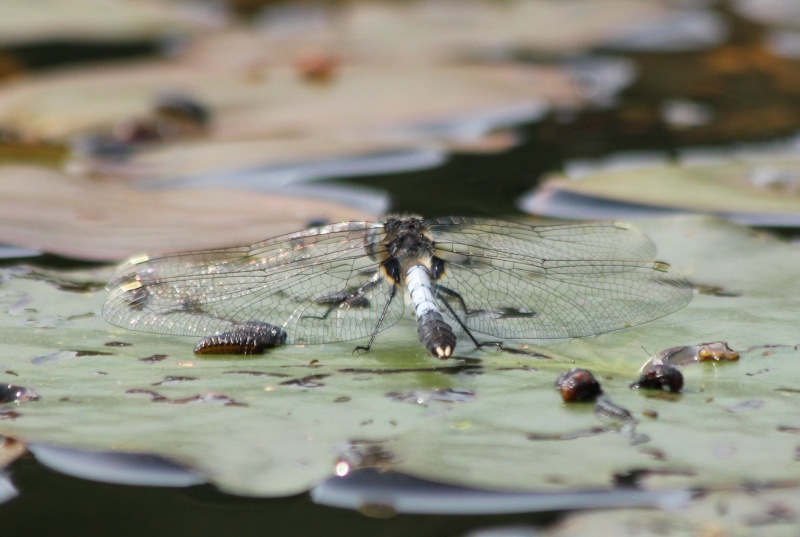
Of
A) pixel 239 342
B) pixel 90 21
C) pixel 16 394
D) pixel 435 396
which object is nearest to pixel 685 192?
pixel 435 396

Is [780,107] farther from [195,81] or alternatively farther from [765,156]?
[195,81]

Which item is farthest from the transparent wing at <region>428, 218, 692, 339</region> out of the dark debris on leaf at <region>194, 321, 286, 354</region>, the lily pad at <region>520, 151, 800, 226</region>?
the lily pad at <region>520, 151, 800, 226</region>

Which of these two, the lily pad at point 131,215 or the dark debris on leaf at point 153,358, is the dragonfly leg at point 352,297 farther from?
the lily pad at point 131,215

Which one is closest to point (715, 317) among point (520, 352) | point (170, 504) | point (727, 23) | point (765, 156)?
point (520, 352)

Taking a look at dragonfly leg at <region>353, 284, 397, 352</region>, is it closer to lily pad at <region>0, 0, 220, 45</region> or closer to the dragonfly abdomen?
the dragonfly abdomen

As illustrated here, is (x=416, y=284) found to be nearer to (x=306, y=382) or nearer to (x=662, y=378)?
(x=306, y=382)
